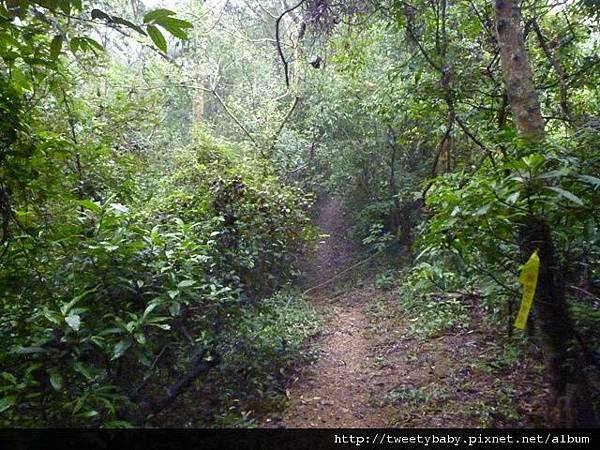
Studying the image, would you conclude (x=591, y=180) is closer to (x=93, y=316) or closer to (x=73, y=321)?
(x=73, y=321)

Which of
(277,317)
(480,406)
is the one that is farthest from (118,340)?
(277,317)

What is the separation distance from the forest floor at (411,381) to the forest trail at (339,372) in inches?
0.4

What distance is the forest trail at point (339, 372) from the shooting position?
3.73 meters

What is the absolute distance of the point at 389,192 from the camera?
966cm

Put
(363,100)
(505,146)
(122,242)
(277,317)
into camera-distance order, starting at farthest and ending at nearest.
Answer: (363,100) < (277,317) < (122,242) < (505,146)

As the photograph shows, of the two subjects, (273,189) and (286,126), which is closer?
(273,189)

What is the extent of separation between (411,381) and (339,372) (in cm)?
98

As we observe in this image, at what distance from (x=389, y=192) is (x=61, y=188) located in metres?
7.64

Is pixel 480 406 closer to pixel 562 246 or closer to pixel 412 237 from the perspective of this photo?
pixel 562 246

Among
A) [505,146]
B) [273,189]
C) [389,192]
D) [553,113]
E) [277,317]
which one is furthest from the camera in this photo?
[389,192]

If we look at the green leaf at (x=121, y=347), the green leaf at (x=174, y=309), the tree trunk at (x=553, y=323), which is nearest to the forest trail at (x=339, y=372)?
the tree trunk at (x=553, y=323)

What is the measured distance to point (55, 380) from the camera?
1.99 meters

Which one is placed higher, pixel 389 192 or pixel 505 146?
pixel 389 192

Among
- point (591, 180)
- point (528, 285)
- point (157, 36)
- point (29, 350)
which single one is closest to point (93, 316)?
point (29, 350)
